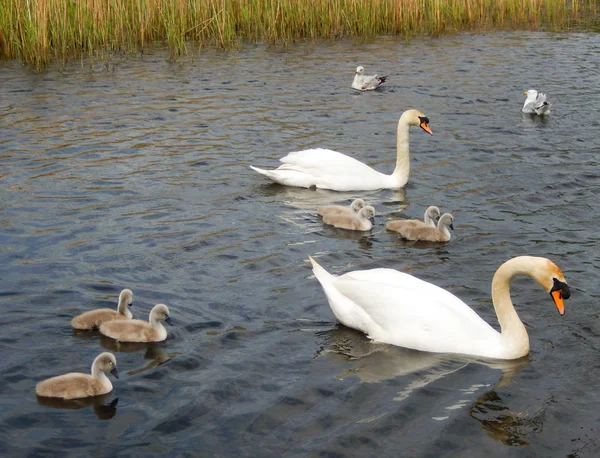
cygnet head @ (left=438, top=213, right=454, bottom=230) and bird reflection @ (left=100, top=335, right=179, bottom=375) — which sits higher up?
cygnet head @ (left=438, top=213, right=454, bottom=230)

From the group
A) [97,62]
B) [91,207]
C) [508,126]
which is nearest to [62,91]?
[97,62]

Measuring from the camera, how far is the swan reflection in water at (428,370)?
5.93 m

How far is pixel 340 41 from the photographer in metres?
22.1

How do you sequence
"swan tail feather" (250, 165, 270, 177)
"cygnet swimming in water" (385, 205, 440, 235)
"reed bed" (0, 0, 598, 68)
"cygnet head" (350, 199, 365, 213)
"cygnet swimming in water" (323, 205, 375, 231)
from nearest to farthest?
"cygnet swimming in water" (385, 205, 440, 235) < "cygnet swimming in water" (323, 205, 375, 231) < "cygnet head" (350, 199, 365, 213) < "swan tail feather" (250, 165, 270, 177) < "reed bed" (0, 0, 598, 68)

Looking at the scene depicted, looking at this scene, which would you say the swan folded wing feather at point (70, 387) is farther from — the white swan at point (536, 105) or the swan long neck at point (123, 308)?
the white swan at point (536, 105)

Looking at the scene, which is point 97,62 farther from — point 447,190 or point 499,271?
point 499,271

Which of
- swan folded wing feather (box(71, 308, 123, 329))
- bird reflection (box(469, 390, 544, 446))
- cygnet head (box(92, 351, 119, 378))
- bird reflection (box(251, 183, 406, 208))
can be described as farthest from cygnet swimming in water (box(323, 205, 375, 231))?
cygnet head (box(92, 351, 119, 378))

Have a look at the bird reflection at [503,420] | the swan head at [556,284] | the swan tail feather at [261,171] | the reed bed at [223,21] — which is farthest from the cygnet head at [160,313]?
the reed bed at [223,21]

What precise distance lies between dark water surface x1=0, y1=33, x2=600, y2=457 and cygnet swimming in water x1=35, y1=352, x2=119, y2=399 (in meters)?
0.10

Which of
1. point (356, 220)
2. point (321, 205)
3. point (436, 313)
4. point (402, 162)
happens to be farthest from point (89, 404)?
point (402, 162)

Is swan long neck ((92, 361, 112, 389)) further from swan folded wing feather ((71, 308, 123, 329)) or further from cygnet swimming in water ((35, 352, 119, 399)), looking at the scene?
swan folded wing feather ((71, 308, 123, 329))

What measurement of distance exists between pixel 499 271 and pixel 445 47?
1501 centimetres

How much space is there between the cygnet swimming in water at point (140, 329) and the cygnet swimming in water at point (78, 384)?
2.57 ft

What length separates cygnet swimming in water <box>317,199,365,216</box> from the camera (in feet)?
33.0
